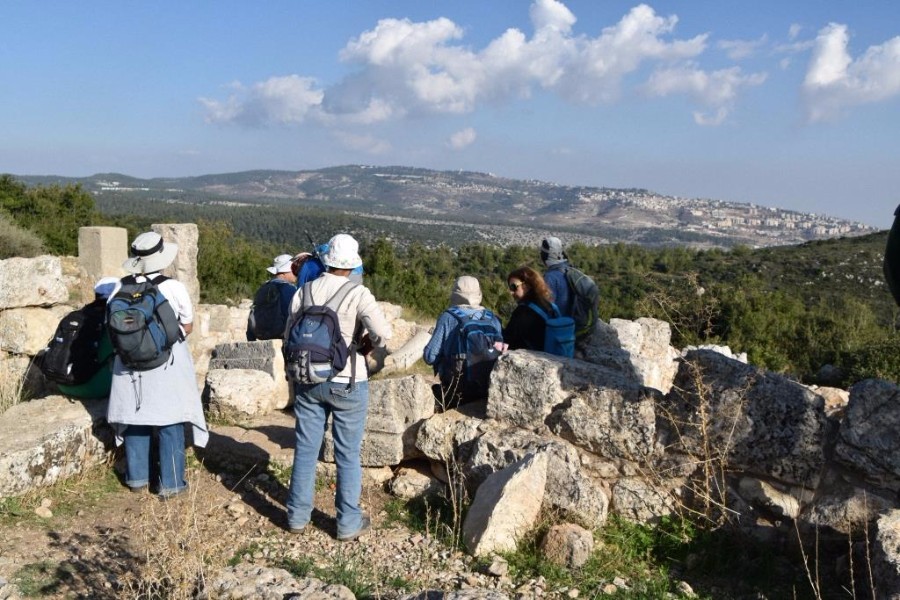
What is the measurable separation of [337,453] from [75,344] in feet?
6.88

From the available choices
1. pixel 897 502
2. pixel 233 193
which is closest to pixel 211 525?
pixel 897 502

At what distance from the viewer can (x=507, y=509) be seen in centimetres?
407

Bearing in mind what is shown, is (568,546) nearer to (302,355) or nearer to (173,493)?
(302,355)

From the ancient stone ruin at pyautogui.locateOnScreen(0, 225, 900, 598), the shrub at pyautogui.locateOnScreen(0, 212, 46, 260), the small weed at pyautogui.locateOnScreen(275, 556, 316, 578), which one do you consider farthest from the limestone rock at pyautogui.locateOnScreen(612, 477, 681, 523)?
the shrub at pyautogui.locateOnScreen(0, 212, 46, 260)

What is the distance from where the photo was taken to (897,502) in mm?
3951

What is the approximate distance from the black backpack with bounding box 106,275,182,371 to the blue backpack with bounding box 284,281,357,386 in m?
0.87

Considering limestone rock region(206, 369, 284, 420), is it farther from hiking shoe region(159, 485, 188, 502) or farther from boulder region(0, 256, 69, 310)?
boulder region(0, 256, 69, 310)

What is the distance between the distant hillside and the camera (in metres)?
105

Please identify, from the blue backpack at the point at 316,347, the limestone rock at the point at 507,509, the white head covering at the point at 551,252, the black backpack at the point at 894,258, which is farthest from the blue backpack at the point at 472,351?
the black backpack at the point at 894,258

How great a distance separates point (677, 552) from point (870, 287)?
2934 centimetres

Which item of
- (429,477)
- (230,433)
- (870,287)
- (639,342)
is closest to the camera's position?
(429,477)

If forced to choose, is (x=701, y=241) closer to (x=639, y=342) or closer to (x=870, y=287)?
(x=870, y=287)

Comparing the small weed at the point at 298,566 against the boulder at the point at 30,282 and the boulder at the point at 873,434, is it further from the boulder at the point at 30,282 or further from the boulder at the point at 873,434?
the boulder at the point at 30,282

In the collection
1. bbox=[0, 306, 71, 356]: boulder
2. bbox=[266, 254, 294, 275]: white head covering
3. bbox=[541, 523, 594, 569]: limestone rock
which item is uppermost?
bbox=[266, 254, 294, 275]: white head covering
